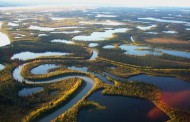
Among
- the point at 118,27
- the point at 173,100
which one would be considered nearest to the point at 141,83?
the point at 173,100

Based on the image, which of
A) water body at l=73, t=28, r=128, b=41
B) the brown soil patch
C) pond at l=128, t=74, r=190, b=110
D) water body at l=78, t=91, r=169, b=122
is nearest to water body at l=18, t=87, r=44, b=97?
water body at l=78, t=91, r=169, b=122

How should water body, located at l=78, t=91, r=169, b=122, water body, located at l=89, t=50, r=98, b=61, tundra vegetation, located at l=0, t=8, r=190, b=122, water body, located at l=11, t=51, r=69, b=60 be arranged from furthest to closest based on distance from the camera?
water body, located at l=89, t=50, r=98, b=61, water body, located at l=11, t=51, r=69, b=60, tundra vegetation, located at l=0, t=8, r=190, b=122, water body, located at l=78, t=91, r=169, b=122

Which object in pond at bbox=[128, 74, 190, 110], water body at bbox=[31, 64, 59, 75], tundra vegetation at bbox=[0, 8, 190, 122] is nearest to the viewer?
tundra vegetation at bbox=[0, 8, 190, 122]

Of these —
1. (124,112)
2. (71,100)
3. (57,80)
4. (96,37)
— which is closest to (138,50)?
(96,37)

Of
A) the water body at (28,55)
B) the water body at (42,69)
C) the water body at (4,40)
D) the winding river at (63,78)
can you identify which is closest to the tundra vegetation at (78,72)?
the winding river at (63,78)

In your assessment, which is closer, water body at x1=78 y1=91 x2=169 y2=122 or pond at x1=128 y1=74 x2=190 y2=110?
water body at x1=78 y1=91 x2=169 y2=122

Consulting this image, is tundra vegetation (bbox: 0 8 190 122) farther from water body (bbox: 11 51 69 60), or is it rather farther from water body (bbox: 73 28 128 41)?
water body (bbox: 73 28 128 41)

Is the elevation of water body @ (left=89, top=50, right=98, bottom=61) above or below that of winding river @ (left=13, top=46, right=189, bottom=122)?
above
